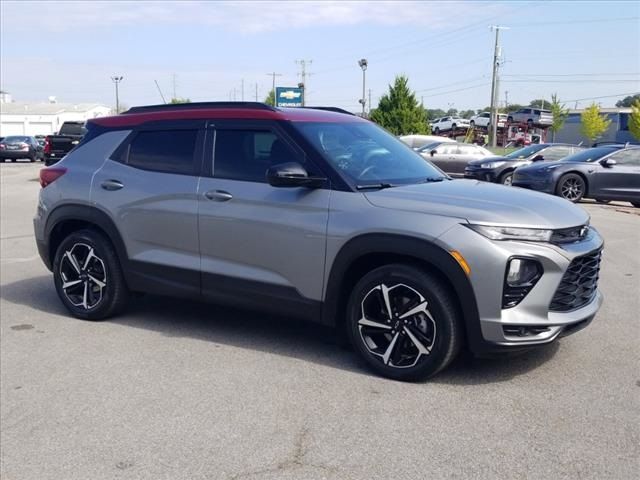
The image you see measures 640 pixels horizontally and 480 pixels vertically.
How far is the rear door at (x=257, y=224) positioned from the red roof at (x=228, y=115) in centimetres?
8

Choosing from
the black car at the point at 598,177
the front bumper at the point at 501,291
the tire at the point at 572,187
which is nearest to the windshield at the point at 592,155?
the black car at the point at 598,177

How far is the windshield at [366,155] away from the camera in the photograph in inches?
202

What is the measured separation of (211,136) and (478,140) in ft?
218

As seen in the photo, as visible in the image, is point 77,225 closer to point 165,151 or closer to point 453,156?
point 165,151

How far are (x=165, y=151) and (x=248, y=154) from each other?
0.85 m

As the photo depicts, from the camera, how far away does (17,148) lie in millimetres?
40562

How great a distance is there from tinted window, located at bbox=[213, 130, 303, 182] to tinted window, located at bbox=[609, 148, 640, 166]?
13.2 m

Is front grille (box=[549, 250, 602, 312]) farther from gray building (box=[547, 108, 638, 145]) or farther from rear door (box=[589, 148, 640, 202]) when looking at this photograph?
gray building (box=[547, 108, 638, 145])

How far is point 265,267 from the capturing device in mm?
5215

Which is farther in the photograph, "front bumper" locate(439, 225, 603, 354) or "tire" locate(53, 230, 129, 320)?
"tire" locate(53, 230, 129, 320)

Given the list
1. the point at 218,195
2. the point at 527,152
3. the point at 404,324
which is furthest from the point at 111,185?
the point at 527,152

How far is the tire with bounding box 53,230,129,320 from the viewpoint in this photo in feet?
20.1

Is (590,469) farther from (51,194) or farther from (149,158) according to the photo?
(51,194)

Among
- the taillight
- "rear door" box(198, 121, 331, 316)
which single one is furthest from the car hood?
the taillight
